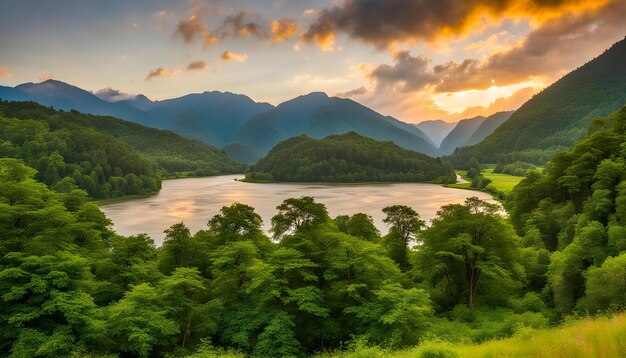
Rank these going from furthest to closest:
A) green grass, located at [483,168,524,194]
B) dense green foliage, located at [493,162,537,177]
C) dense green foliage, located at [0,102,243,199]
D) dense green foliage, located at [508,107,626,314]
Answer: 1. dense green foliage, located at [493,162,537,177]
2. dense green foliage, located at [0,102,243,199]
3. green grass, located at [483,168,524,194]
4. dense green foliage, located at [508,107,626,314]

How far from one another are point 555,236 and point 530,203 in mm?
9133

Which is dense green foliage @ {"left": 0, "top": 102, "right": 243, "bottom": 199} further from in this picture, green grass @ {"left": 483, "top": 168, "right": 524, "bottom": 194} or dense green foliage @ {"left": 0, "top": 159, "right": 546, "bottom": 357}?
green grass @ {"left": 483, "top": 168, "right": 524, "bottom": 194}

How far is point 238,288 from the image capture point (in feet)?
81.3

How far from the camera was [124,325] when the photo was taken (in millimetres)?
18688

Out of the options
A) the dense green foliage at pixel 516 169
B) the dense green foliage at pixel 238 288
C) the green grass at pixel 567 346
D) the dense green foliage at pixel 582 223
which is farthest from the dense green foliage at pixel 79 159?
the dense green foliage at pixel 516 169

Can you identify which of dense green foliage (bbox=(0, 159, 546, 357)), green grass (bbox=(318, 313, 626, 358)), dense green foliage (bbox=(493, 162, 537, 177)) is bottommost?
dense green foliage (bbox=(0, 159, 546, 357))

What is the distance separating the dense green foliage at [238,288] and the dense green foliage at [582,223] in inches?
118

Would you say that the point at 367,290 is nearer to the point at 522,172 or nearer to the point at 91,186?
the point at 91,186

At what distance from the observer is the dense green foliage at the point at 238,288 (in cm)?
1897

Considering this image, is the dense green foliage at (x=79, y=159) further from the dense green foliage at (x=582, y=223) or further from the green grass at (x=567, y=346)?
the green grass at (x=567, y=346)

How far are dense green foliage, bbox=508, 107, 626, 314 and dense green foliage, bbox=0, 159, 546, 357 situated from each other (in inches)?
118

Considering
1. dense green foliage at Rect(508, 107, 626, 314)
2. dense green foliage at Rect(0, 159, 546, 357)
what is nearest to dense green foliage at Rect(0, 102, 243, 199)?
dense green foliage at Rect(0, 159, 546, 357)

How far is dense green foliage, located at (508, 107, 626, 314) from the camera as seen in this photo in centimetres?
2001

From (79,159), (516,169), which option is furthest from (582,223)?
(79,159)
